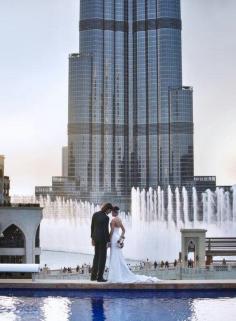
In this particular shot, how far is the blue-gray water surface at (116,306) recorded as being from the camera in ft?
34.2

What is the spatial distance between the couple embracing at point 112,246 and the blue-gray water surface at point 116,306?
0.59 meters

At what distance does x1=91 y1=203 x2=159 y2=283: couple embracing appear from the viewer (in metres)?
13.1

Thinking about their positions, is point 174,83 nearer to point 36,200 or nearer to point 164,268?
point 36,200

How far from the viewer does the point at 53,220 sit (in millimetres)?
120188

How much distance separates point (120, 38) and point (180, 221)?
46.5 meters

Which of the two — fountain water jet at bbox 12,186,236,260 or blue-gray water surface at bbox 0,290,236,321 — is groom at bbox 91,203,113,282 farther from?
fountain water jet at bbox 12,186,236,260

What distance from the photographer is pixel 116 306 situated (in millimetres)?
11352

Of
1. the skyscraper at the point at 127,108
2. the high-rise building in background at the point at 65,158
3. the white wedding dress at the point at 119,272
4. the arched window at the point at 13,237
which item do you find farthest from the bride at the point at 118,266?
the high-rise building in background at the point at 65,158

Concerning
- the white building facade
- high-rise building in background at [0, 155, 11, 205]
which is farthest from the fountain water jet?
the white building facade

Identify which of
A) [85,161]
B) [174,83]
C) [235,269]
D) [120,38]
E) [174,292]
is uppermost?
[120,38]

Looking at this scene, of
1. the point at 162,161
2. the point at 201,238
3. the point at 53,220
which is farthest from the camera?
the point at 162,161

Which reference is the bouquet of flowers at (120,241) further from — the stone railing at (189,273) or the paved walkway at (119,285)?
the stone railing at (189,273)

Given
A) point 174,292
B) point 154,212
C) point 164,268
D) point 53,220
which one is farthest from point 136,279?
point 53,220

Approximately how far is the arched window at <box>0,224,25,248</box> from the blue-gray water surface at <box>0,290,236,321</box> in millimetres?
30011
